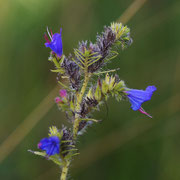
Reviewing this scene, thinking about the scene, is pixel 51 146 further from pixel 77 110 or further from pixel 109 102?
pixel 109 102

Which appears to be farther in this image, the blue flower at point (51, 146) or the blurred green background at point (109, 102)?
the blurred green background at point (109, 102)

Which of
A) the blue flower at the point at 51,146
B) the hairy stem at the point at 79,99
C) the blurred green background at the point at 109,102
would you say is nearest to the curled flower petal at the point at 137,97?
the hairy stem at the point at 79,99

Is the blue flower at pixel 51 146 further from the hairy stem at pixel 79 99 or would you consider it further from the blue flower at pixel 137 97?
the blue flower at pixel 137 97

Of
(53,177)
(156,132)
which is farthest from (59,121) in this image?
(156,132)

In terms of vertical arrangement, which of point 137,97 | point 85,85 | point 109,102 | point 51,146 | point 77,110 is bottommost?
point 51,146

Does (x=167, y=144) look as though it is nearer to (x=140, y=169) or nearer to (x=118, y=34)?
(x=140, y=169)

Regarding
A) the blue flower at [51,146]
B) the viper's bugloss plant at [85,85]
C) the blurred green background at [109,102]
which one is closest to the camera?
the blue flower at [51,146]

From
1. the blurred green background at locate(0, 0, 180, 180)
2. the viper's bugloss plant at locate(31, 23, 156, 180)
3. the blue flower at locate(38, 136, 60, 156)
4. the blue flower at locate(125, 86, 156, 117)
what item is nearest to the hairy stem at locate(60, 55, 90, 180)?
the viper's bugloss plant at locate(31, 23, 156, 180)

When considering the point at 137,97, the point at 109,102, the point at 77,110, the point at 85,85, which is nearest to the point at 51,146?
the point at 77,110
